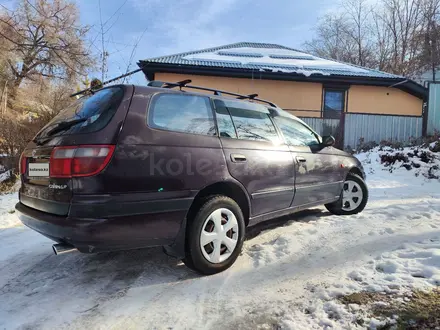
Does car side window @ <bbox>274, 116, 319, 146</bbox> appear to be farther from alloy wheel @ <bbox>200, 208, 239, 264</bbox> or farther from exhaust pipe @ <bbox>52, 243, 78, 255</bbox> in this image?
exhaust pipe @ <bbox>52, 243, 78, 255</bbox>

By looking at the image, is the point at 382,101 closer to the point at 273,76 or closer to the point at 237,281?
the point at 273,76

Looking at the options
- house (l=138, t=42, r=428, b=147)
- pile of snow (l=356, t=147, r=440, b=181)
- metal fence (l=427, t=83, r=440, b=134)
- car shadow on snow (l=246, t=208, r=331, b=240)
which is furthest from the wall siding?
car shadow on snow (l=246, t=208, r=331, b=240)

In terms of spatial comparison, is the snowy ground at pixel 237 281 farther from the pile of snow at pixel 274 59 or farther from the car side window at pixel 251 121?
the pile of snow at pixel 274 59

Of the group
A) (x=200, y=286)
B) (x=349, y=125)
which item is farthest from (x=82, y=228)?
(x=349, y=125)

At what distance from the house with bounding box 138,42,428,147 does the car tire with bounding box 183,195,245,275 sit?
10.2 meters

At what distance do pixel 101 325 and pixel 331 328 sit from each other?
4.88ft

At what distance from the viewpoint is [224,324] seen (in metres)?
2.04

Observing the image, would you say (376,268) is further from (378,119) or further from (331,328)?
(378,119)

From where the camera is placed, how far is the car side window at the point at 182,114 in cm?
257

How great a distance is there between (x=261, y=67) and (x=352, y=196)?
32.0 ft

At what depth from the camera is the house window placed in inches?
565

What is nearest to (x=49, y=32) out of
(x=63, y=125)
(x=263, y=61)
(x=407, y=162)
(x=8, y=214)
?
(x=8, y=214)

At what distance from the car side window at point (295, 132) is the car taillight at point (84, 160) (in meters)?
2.18

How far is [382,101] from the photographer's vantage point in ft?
48.4
